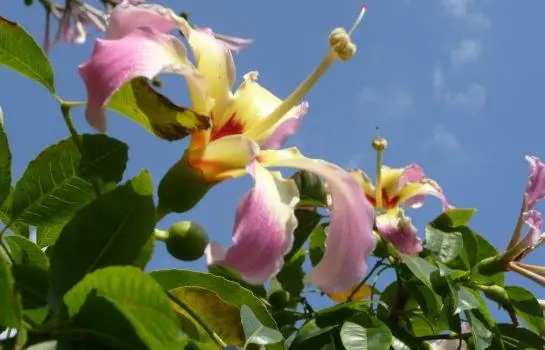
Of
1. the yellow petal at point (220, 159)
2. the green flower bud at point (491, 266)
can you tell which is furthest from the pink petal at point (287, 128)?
the green flower bud at point (491, 266)

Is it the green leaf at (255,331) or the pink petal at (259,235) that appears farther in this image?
the green leaf at (255,331)

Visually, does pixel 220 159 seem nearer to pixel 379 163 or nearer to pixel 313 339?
pixel 313 339

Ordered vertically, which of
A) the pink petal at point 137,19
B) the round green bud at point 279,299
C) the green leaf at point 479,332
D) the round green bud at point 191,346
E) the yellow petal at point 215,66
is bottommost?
the round green bud at point 279,299

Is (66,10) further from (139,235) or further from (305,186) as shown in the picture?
(139,235)

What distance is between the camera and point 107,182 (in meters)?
0.76

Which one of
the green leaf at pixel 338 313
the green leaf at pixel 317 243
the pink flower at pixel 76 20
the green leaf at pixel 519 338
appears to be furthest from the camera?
the pink flower at pixel 76 20

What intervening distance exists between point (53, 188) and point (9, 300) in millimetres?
297

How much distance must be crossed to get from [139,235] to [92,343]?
0.35 feet

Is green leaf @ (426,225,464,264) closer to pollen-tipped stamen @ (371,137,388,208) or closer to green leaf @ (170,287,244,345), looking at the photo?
pollen-tipped stamen @ (371,137,388,208)

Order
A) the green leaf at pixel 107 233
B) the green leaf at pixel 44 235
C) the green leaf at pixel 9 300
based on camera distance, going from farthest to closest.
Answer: the green leaf at pixel 44 235 → the green leaf at pixel 107 233 → the green leaf at pixel 9 300

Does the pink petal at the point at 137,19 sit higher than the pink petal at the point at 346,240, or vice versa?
the pink petal at the point at 137,19

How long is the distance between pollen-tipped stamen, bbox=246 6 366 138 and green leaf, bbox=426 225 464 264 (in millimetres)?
530

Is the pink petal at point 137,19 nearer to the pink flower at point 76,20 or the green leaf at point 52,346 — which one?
the green leaf at point 52,346

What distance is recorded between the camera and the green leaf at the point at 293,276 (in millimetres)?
1405
